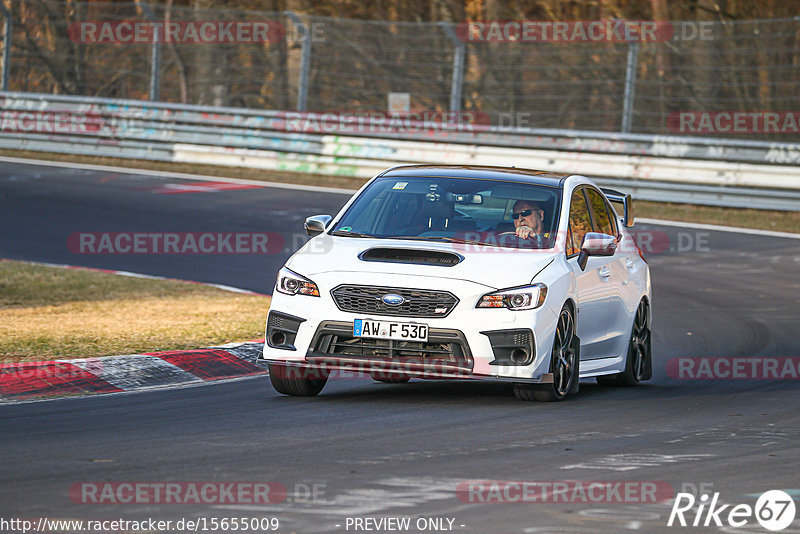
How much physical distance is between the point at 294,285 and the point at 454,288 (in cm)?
108

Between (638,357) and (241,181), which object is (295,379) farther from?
(241,181)

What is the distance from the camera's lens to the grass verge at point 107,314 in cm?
1101

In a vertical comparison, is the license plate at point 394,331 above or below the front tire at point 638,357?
above

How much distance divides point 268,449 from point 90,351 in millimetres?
3805

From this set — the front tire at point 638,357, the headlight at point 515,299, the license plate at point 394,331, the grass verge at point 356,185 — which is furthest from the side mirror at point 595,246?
the grass verge at point 356,185

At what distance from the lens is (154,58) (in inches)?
1065

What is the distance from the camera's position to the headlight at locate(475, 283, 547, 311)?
8795 mm

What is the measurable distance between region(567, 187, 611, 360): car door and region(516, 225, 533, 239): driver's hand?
284mm

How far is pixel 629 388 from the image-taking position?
35.4 feet

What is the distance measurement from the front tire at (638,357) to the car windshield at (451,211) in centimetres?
157

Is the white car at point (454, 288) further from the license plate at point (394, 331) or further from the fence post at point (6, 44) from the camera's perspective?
the fence post at point (6, 44)

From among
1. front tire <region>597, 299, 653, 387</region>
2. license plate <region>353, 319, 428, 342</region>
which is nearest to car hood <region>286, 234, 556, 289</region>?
license plate <region>353, 319, 428, 342</region>

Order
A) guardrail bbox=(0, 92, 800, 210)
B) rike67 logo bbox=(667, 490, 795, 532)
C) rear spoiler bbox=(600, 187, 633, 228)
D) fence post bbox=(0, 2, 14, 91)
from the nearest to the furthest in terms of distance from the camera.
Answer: rike67 logo bbox=(667, 490, 795, 532) < rear spoiler bbox=(600, 187, 633, 228) < guardrail bbox=(0, 92, 800, 210) < fence post bbox=(0, 2, 14, 91)

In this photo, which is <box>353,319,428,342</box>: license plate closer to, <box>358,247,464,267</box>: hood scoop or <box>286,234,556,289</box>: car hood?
<box>286,234,556,289</box>: car hood
